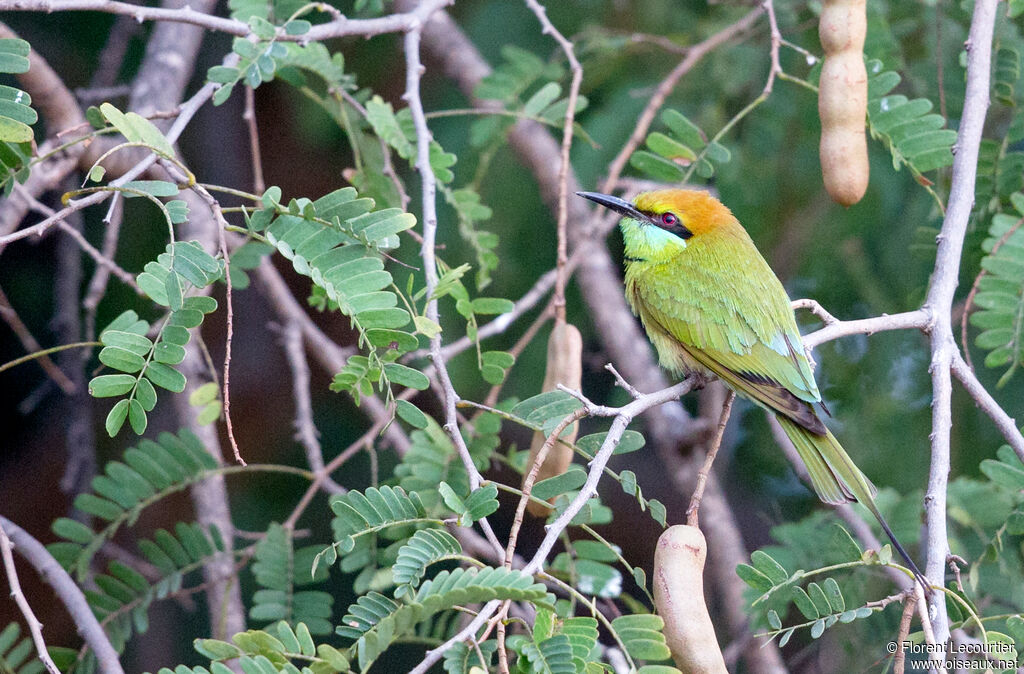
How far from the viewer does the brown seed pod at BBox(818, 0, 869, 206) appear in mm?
→ 1910

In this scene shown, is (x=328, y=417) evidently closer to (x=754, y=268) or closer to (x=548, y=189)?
(x=548, y=189)

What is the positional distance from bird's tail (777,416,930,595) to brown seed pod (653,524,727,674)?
0.58 metres

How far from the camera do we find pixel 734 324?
7.60ft

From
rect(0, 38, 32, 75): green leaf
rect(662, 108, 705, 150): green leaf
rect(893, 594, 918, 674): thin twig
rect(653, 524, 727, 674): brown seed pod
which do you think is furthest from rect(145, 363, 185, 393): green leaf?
rect(662, 108, 705, 150): green leaf

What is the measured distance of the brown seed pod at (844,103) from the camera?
1.91 meters

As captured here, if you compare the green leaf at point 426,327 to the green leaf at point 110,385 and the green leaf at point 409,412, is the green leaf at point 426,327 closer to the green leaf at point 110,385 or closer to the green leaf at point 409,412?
the green leaf at point 409,412

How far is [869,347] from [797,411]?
1.37 metres

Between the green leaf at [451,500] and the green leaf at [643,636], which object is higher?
the green leaf at [451,500]

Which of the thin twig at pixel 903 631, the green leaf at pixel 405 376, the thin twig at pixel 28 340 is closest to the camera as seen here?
the thin twig at pixel 903 631

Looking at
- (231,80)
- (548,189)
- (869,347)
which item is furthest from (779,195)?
(231,80)

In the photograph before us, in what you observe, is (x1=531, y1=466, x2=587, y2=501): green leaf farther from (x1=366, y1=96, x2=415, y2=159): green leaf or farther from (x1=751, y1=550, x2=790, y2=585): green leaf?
(x1=366, y1=96, x2=415, y2=159): green leaf

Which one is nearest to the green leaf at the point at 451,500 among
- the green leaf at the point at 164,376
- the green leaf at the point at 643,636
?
the green leaf at the point at 643,636

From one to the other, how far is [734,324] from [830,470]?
0.48 meters

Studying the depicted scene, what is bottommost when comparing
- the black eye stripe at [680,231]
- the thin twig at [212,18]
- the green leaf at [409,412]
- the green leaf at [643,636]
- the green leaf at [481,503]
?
the green leaf at [643,636]
